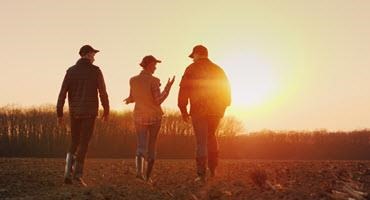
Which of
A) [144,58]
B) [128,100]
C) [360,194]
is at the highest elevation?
[144,58]

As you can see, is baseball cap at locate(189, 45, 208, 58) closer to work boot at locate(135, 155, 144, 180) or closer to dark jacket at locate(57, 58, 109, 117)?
dark jacket at locate(57, 58, 109, 117)

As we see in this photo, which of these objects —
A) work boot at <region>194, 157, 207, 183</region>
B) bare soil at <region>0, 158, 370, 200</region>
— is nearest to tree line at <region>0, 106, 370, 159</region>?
bare soil at <region>0, 158, 370, 200</region>

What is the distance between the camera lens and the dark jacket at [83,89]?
39.8 feet

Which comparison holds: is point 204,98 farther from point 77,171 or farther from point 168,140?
point 168,140

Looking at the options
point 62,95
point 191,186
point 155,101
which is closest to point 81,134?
point 62,95

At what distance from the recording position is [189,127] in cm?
5572

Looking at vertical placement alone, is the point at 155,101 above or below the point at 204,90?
below

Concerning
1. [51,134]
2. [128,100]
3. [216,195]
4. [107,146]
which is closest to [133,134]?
[107,146]

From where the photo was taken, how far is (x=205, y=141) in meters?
12.3

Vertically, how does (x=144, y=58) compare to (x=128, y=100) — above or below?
above

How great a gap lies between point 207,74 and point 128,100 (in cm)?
199

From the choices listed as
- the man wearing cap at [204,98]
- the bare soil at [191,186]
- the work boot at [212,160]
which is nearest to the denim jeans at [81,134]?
the bare soil at [191,186]

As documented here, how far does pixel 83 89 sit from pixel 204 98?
94.4 inches

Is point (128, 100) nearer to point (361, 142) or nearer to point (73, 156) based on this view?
point (73, 156)
